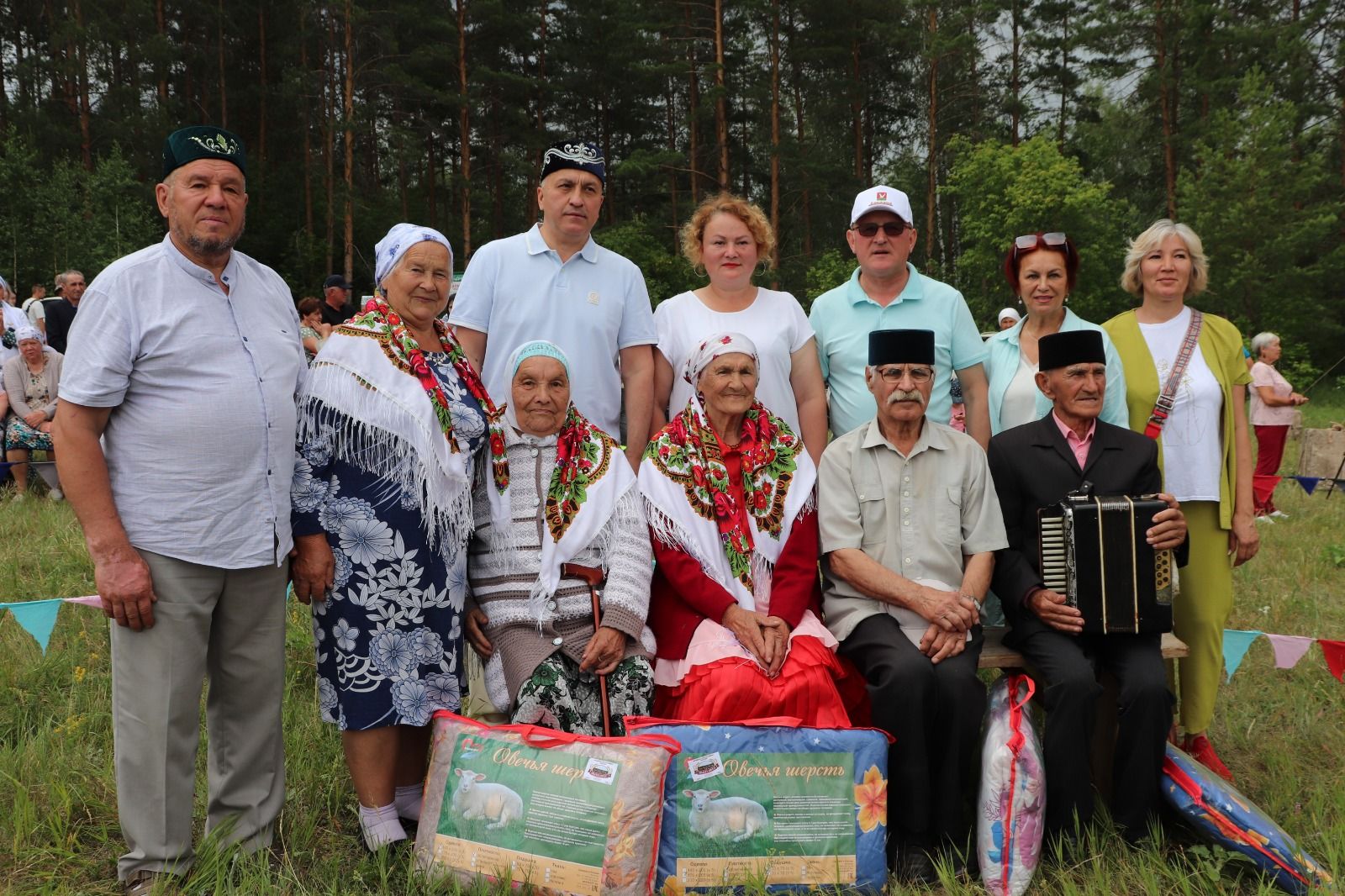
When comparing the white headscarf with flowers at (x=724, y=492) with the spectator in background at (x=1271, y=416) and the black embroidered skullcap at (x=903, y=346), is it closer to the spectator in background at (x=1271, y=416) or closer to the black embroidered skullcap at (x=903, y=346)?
the black embroidered skullcap at (x=903, y=346)

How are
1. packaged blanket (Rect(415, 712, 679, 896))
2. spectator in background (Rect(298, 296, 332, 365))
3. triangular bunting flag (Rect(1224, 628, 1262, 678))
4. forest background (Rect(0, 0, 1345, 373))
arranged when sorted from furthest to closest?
1. forest background (Rect(0, 0, 1345, 373))
2. spectator in background (Rect(298, 296, 332, 365))
3. triangular bunting flag (Rect(1224, 628, 1262, 678))
4. packaged blanket (Rect(415, 712, 679, 896))

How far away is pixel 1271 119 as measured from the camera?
84.6ft

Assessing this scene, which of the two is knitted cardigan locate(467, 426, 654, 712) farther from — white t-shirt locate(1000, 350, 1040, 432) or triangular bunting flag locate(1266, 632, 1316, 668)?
triangular bunting flag locate(1266, 632, 1316, 668)

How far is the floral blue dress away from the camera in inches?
134

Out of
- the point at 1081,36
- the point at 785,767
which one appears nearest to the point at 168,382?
the point at 785,767

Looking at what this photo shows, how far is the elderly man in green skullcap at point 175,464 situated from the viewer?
2980 millimetres

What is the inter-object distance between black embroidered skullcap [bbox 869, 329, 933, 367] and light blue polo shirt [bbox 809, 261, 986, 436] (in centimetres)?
50

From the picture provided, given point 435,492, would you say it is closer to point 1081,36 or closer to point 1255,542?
point 1255,542

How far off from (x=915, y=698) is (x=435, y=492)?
188 cm

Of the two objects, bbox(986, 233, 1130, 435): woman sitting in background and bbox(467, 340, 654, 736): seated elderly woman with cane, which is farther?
bbox(986, 233, 1130, 435): woman sitting in background

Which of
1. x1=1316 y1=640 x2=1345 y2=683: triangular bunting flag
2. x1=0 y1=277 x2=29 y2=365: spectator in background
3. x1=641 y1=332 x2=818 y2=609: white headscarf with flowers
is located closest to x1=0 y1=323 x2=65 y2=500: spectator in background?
x1=0 y1=277 x2=29 y2=365: spectator in background

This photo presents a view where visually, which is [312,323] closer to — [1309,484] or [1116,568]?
[1116,568]

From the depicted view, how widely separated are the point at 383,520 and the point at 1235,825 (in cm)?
314

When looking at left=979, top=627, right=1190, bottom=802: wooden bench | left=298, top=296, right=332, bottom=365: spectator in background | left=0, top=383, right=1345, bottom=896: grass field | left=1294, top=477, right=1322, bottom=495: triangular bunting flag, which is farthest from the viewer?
left=298, top=296, right=332, bottom=365: spectator in background
